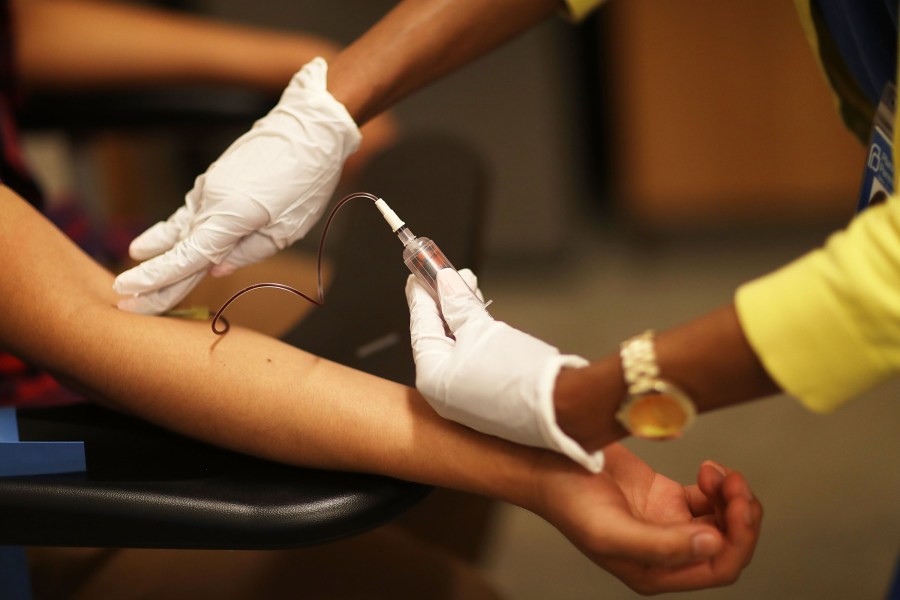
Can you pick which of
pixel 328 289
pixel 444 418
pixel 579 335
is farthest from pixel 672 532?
pixel 579 335

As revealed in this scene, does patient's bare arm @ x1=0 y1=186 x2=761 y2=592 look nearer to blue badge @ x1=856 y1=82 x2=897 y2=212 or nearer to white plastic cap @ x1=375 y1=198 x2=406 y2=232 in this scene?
white plastic cap @ x1=375 y1=198 x2=406 y2=232

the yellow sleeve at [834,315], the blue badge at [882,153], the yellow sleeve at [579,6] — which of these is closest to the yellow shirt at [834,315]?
the yellow sleeve at [834,315]

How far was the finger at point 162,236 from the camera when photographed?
0.79 m

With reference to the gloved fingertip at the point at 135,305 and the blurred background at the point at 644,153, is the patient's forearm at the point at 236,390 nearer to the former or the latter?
the gloved fingertip at the point at 135,305

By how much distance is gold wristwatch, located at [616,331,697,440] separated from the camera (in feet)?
1.75

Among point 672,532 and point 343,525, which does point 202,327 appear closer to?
point 343,525

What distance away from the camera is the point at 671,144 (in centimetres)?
221

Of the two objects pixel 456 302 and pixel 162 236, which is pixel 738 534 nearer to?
pixel 456 302

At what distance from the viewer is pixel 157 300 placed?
74 cm

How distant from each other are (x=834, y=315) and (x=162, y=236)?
0.57 m

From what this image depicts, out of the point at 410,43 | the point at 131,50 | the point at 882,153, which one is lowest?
the point at 882,153

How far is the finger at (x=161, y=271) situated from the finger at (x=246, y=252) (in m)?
0.05

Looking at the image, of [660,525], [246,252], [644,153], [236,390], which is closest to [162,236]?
[246,252]

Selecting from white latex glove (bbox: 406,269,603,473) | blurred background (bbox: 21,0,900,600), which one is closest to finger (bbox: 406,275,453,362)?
white latex glove (bbox: 406,269,603,473)
